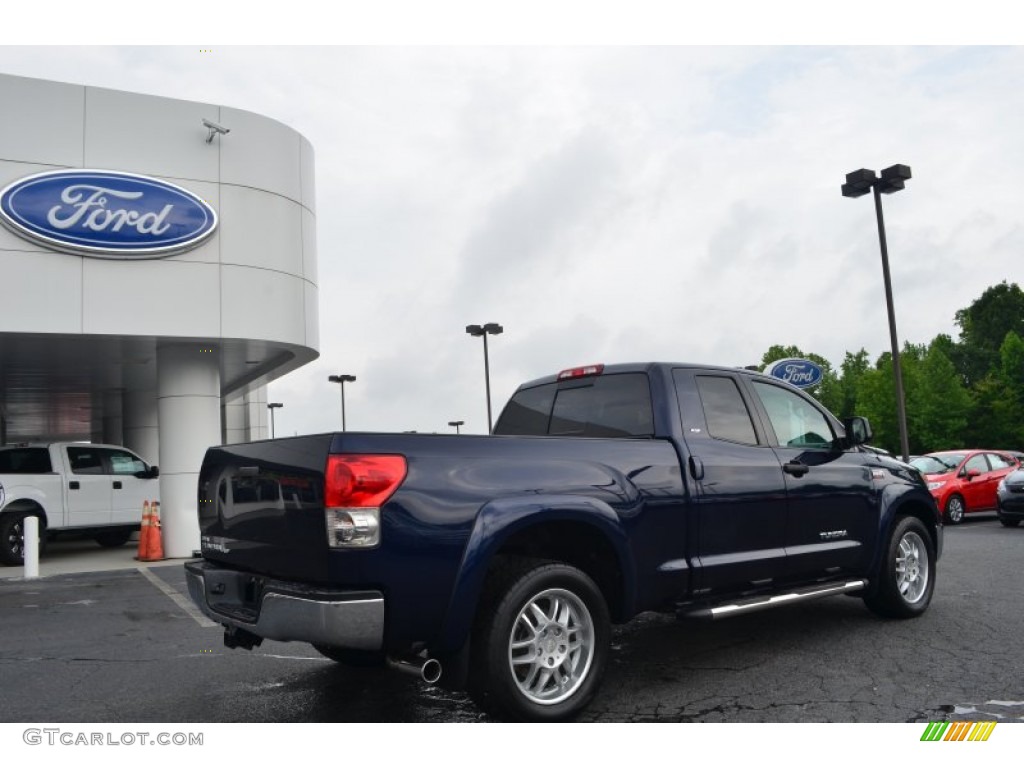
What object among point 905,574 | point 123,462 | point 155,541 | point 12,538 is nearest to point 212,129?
point 123,462

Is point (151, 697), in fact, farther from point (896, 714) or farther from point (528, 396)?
point (896, 714)

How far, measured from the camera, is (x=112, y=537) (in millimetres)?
16781

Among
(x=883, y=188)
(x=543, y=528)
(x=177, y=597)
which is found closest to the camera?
(x=543, y=528)

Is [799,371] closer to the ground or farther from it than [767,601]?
farther from it

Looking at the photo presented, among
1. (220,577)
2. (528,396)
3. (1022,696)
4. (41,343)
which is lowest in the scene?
(1022,696)

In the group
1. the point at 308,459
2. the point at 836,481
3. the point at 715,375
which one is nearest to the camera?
the point at 308,459

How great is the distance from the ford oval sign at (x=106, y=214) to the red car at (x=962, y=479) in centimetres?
1383

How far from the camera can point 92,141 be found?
1296 centimetres

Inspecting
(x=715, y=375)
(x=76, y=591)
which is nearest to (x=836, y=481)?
(x=715, y=375)

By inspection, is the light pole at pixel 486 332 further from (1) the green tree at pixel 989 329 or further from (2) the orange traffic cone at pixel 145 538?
(1) the green tree at pixel 989 329

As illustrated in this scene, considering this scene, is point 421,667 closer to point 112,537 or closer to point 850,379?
point 112,537

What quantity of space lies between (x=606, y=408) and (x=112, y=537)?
14.2m

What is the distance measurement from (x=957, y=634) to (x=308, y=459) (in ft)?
15.9

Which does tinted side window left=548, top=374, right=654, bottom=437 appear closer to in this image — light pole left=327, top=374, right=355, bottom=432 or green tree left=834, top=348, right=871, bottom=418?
light pole left=327, top=374, right=355, bottom=432
